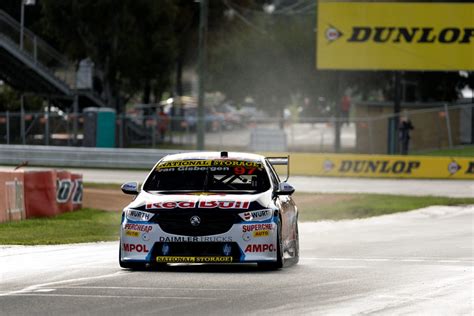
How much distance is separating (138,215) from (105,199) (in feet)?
65.7

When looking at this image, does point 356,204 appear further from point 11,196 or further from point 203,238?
point 203,238

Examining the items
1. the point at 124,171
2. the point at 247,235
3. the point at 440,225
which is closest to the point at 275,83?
the point at 124,171

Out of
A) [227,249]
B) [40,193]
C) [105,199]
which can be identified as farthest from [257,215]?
[105,199]

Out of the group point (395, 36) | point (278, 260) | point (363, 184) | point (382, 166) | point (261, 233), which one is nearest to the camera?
point (261, 233)

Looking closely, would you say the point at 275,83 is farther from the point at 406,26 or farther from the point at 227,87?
the point at 406,26

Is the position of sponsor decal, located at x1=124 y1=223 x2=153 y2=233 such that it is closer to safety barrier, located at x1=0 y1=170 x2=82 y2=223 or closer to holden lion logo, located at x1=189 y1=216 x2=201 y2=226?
holden lion logo, located at x1=189 y1=216 x2=201 y2=226

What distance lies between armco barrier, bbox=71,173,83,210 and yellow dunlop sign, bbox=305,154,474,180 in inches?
741

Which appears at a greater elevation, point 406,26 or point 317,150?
point 406,26

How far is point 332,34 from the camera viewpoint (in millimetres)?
56719

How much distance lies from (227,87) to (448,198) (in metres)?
41.0

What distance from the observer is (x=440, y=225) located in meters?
26.7

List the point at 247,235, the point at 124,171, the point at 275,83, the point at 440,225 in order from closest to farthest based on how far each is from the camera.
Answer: the point at 247,235 < the point at 440,225 < the point at 124,171 < the point at 275,83

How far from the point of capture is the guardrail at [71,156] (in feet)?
168

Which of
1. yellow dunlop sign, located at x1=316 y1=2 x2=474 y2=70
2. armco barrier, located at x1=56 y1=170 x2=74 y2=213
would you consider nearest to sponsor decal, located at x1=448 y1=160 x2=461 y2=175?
yellow dunlop sign, located at x1=316 y1=2 x2=474 y2=70
